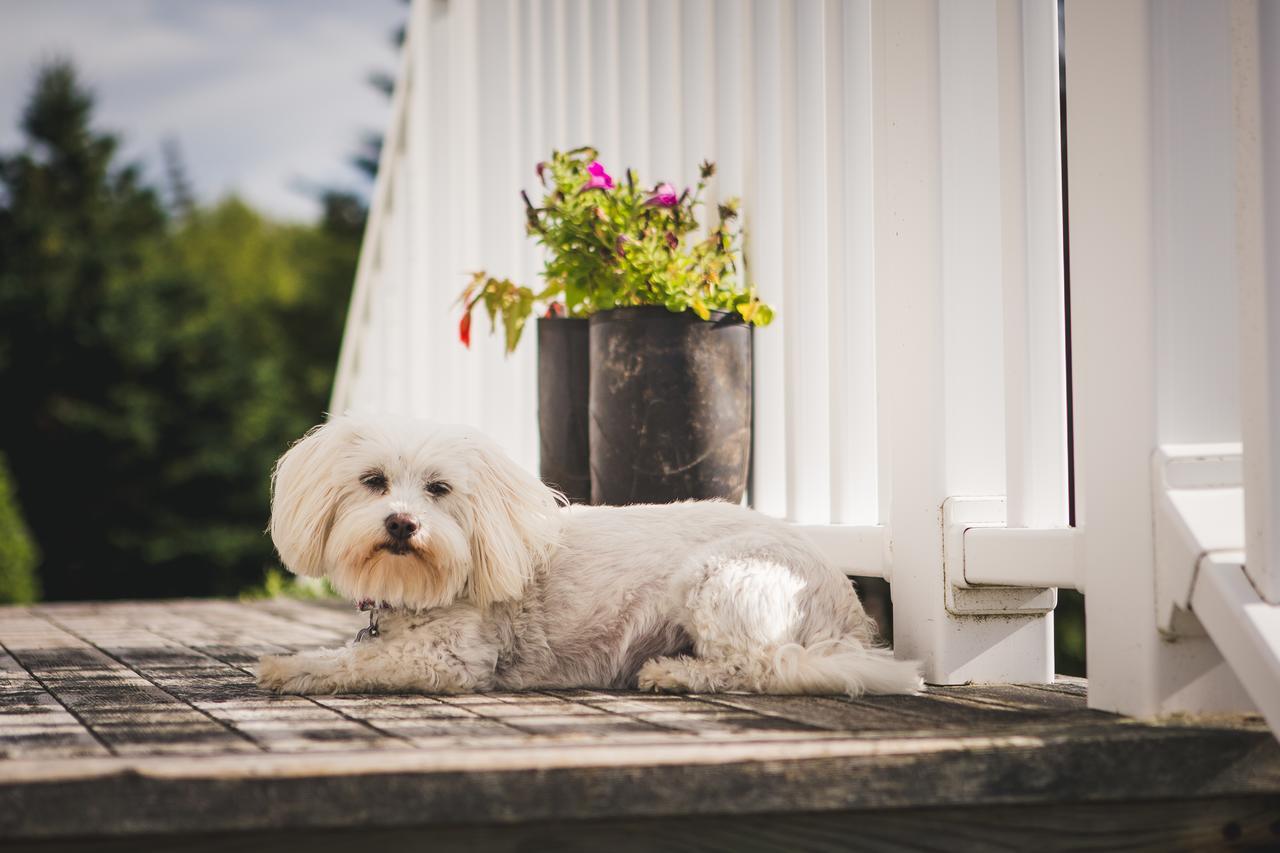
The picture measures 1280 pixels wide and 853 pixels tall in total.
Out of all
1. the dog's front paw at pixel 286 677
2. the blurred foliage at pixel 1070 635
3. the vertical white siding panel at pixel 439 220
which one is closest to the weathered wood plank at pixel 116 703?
the dog's front paw at pixel 286 677

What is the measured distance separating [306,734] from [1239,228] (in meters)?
1.75

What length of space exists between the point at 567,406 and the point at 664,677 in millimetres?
1496

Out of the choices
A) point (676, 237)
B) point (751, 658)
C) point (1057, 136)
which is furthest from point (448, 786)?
point (676, 237)

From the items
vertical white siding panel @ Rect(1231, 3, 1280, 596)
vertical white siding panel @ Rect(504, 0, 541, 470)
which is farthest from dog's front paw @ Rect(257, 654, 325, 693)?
vertical white siding panel @ Rect(504, 0, 541, 470)

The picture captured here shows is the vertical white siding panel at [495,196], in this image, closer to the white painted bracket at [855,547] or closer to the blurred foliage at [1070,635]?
the white painted bracket at [855,547]

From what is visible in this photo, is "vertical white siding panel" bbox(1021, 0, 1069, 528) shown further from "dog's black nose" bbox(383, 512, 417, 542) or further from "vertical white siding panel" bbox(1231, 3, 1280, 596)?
"dog's black nose" bbox(383, 512, 417, 542)

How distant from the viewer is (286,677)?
9.30 feet

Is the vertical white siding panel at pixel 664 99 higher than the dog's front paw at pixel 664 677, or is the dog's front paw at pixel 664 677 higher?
the vertical white siding panel at pixel 664 99

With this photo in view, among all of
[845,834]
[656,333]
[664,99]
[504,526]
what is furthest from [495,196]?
[845,834]

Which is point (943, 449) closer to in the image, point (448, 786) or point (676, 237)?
point (676, 237)

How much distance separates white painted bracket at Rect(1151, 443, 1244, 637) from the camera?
2.24 m

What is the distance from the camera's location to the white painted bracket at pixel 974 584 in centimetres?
290

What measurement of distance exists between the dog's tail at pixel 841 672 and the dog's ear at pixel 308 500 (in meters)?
1.05

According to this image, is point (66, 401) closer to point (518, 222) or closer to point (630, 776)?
point (518, 222)
